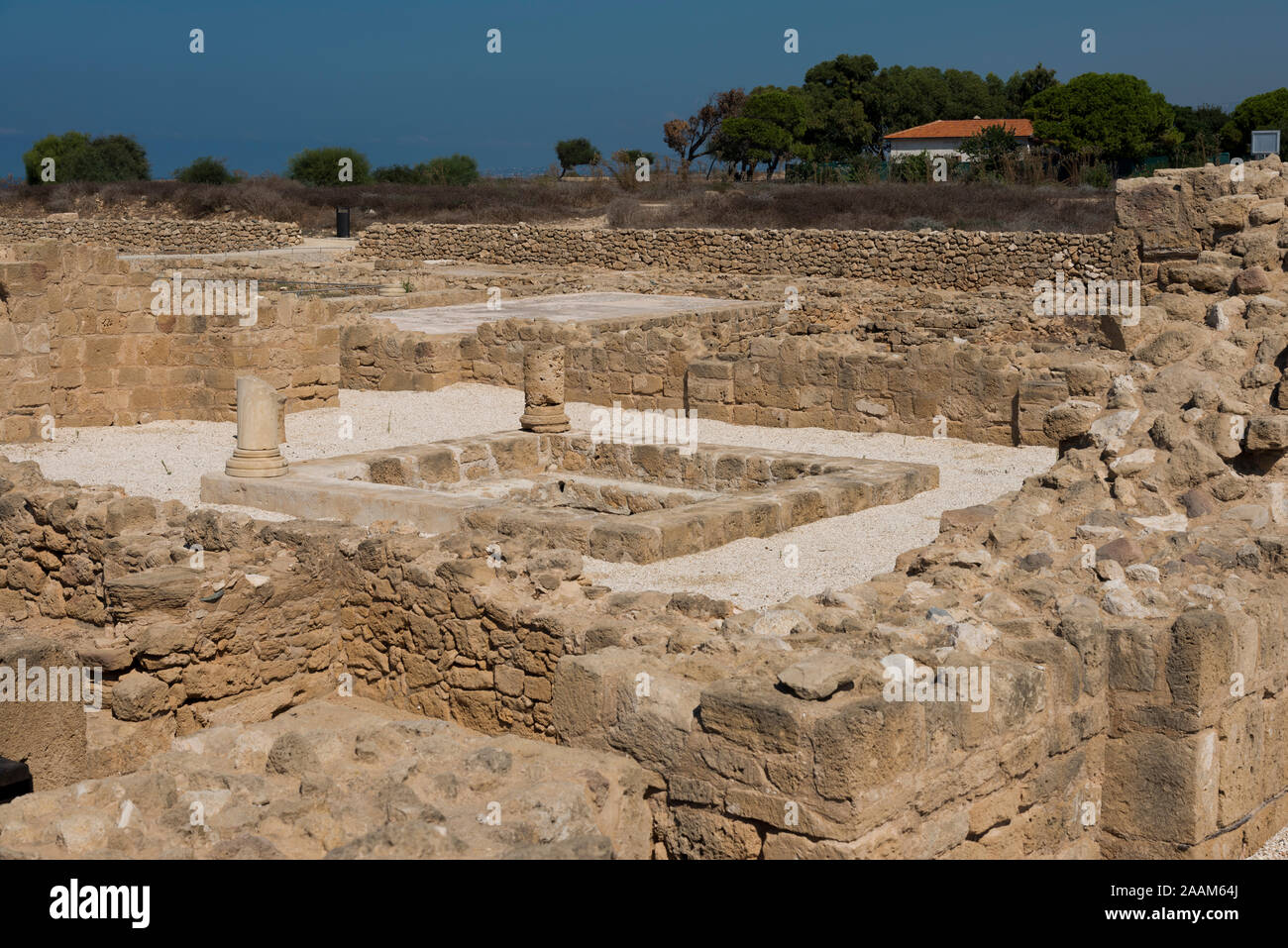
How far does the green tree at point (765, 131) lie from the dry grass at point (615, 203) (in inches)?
326

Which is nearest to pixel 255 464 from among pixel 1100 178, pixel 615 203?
pixel 615 203

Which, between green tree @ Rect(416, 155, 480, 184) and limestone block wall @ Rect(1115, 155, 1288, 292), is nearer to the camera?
limestone block wall @ Rect(1115, 155, 1288, 292)

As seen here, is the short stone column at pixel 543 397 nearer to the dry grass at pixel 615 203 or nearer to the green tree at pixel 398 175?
the dry grass at pixel 615 203

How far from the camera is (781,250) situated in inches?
1131

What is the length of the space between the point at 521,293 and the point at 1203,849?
65.4 feet

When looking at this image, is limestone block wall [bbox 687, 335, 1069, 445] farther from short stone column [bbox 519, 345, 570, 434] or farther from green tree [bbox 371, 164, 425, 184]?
green tree [bbox 371, 164, 425, 184]

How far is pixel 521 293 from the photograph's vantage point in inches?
971

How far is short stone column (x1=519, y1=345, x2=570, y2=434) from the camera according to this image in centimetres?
1270

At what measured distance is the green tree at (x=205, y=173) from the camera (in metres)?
48.9

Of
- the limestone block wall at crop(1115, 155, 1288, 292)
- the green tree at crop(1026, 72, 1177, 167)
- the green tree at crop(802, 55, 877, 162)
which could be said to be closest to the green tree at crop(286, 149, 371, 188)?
the green tree at crop(802, 55, 877, 162)

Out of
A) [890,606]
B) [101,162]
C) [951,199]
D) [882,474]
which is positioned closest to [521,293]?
[951,199]

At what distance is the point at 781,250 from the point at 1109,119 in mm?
25572

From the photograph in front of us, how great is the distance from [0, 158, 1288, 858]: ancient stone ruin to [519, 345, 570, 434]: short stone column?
0.12 ft

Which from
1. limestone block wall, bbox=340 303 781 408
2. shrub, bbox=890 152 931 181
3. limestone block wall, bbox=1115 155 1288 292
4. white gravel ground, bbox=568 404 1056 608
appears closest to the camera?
white gravel ground, bbox=568 404 1056 608
